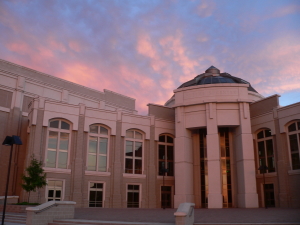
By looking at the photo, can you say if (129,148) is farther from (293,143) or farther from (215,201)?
(293,143)

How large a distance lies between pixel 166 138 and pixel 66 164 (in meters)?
12.1

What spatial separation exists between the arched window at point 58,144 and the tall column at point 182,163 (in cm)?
1133

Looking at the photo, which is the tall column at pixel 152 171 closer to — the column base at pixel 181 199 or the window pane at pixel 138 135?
the window pane at pixel 138 135

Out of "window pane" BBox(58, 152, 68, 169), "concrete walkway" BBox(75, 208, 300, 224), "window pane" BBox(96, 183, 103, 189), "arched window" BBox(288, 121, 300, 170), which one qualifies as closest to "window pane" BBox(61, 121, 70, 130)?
"window pane" BBox(58, 152, 68, 169)

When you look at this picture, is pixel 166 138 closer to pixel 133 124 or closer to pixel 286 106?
pixel 133 124

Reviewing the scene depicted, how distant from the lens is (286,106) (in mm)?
31000

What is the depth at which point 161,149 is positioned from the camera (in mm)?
37438

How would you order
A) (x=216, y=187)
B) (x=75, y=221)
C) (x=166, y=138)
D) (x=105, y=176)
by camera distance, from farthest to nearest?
(x=166, y=138) → (x=105, y=176) → (x=216, y=187) → (x=75, y=221)

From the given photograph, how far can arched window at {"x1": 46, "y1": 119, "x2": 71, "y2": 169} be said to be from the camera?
3138 centimetres

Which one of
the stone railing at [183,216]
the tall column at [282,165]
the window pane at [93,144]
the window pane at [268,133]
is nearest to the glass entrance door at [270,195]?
the tall column at [282,165]

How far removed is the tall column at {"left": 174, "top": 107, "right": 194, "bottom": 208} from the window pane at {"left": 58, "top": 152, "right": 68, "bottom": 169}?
11.3 metres

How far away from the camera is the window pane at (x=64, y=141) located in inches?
1265

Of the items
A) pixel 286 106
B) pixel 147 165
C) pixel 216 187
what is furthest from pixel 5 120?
pixel 286 106

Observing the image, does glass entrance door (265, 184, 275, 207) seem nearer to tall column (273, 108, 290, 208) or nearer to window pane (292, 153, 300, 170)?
tall column (273, 108, 290, 208)
